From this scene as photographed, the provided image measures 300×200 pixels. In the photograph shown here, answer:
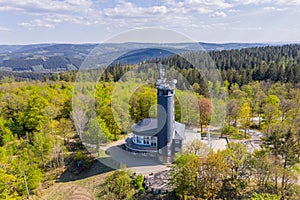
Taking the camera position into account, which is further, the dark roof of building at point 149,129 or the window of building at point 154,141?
the window of building at point 154,141

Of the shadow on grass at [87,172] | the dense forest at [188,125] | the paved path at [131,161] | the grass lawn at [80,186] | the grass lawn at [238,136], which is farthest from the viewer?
the grass lawn at [238,136]

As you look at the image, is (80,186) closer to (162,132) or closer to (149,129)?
(149,129)

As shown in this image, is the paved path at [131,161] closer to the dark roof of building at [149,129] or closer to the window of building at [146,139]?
the window of building at [146,139]

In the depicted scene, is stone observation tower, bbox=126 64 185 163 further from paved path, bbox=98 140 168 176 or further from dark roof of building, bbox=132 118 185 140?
paved path, bbox=98 140 168 176

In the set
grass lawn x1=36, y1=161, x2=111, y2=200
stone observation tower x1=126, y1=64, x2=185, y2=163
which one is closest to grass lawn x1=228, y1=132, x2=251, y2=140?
stone observation tower x1=126, y1=64, x2=185, y2=163

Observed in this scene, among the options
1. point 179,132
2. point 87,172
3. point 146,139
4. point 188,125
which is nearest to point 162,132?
point 179,132

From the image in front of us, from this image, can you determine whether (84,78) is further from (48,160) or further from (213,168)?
(213,168)

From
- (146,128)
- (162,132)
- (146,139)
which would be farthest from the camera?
(146,139)

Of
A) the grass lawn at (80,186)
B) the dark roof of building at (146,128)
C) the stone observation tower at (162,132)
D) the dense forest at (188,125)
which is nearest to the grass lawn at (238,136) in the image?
Answer: the dense forest at (188,125)
